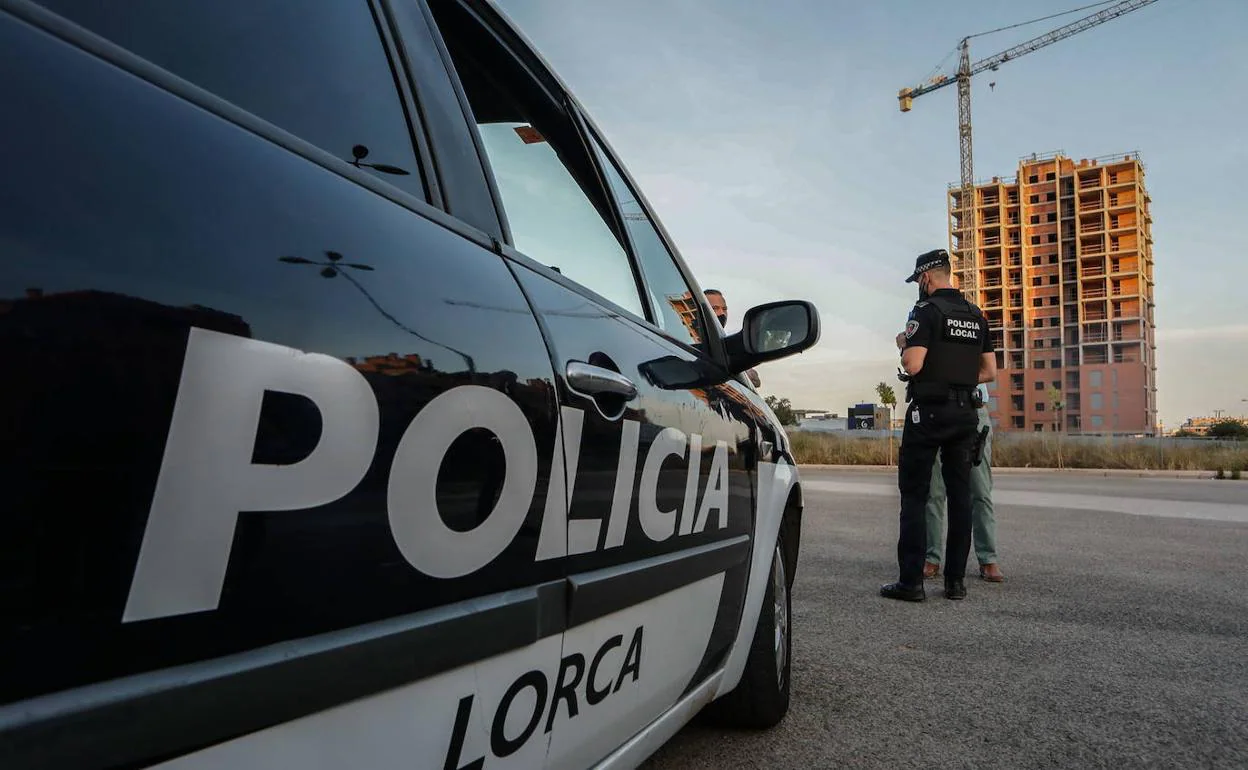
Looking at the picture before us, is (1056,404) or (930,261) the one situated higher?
(1056,404)

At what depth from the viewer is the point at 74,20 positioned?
2.20 ft

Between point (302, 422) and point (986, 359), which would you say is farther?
point (986, 359)

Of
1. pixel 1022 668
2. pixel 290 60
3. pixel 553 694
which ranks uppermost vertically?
pixel 290 60

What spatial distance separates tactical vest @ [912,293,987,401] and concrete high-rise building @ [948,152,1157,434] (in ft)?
235

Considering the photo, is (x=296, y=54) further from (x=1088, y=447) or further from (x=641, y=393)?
(x=1088, y=447)

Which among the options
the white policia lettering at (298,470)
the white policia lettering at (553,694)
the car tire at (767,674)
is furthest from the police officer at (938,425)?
the white policia lettering at (298,470)

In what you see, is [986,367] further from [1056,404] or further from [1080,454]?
[1056,404]

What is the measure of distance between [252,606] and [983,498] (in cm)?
460

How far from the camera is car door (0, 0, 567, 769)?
55 centimetres

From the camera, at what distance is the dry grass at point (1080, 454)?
1878cm

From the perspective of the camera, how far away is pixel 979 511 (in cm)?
462

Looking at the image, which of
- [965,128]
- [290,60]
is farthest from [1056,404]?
[290,60]

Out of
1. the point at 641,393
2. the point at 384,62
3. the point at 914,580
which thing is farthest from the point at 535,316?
the point at 914,580

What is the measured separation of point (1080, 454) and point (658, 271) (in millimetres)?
21385
